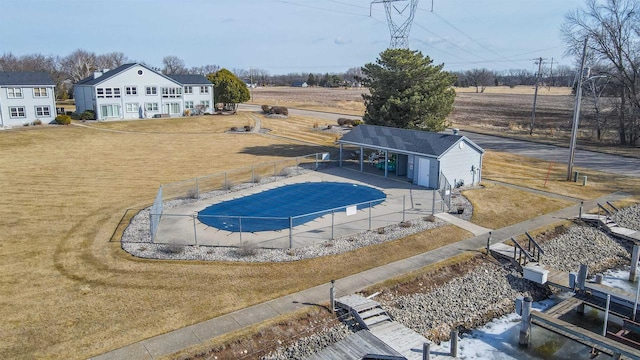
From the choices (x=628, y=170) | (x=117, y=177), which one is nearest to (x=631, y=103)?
(x=628, y=170)

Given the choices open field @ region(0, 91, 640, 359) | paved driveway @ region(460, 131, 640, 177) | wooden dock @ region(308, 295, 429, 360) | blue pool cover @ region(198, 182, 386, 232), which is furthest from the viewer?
paved driveway @ region(460, 131, 640, 177)

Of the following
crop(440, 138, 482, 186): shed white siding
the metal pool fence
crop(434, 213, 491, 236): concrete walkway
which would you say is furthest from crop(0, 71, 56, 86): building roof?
crop(434, 213, 491, 236): concrete walkway

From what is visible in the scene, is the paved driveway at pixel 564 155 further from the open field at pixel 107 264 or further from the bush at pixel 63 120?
the bush at pixel 63 120

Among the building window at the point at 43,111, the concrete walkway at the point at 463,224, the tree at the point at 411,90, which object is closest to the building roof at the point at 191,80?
the building window at the point at 43,111

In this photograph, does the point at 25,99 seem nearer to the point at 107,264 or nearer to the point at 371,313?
the point at 107,264

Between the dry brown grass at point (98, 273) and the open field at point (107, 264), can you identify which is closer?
the dry brown grass at point (98, 273)

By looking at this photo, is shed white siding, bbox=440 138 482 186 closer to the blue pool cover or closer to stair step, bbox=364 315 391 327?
the blue pool cover
